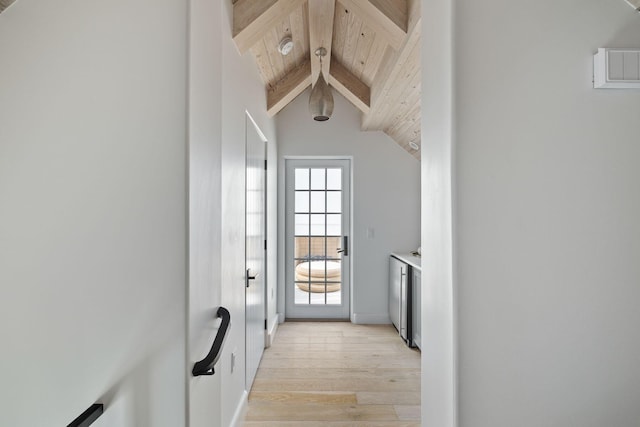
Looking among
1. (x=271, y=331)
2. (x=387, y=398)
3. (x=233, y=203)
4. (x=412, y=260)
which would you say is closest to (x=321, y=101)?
(x=233, y=203)

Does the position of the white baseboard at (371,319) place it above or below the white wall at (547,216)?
below

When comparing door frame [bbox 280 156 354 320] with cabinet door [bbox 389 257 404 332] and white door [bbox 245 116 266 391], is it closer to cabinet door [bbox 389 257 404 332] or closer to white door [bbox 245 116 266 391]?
cabinet door [bbox 389 257 404 332]

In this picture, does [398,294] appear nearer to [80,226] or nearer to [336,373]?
[336,373]

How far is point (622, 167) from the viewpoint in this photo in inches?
44.2

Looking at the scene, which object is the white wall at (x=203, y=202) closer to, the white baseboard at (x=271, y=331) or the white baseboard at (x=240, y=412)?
the white baseboard at (x=240, y=412)

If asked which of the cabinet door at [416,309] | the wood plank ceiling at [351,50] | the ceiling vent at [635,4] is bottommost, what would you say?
the cabinet door at [416,309]

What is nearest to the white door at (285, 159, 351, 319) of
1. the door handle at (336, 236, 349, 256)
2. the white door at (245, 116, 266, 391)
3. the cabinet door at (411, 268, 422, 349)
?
the door handle at (336, 236, 349, 256)

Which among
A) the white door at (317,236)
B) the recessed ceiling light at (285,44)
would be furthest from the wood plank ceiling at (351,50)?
the white door at (317,236)

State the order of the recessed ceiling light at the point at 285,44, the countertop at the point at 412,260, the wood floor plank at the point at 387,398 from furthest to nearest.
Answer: the countertop at the point at 412,260
the recessed ceiling light at the point at 285,44
the wood floor plank at the point at 387,398

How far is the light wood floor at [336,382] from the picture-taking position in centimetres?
227

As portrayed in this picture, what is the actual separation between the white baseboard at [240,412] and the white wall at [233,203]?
0.02 meters

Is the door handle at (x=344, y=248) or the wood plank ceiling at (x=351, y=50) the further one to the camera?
the door handle at (x=344, y=248)

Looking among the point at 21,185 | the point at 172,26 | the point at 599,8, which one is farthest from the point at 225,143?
the point at 599,8

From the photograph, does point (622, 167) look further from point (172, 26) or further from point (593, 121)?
point (172, 26)
